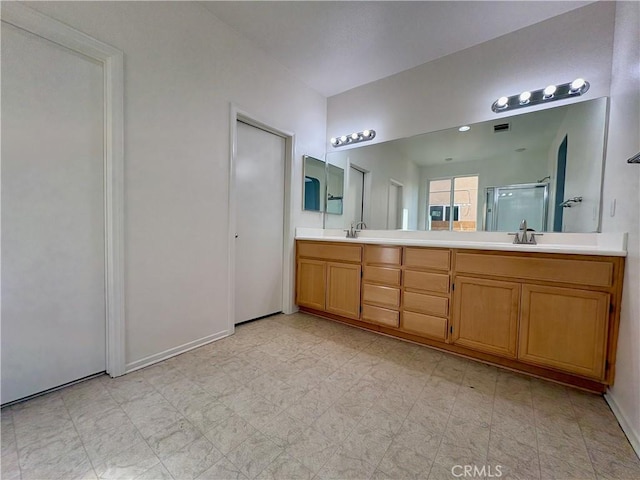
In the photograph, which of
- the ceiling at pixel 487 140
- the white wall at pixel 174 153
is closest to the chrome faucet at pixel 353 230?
the ceiling at pixel 487 140

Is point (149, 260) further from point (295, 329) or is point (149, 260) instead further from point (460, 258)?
point (460, 258)

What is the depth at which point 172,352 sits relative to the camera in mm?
2008

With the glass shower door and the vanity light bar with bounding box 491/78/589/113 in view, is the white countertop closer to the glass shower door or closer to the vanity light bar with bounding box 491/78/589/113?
the glass shower door

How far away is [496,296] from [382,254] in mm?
888

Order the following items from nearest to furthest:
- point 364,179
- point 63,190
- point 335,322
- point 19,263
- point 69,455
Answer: point 69,455 → point 19,263 → point 63,190 → point 335,322 → point 364,179

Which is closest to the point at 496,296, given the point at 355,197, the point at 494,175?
the point at 494,175

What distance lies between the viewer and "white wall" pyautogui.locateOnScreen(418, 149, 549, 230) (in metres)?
2.14

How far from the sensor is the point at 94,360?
66.8 inches

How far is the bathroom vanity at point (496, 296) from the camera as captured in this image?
157cm

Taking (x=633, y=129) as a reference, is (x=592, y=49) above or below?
above

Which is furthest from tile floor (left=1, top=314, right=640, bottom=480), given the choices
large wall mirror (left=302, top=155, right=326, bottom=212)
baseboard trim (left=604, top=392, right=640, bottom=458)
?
large wall mirror (left=302, top=155, right=326, bottom=212)

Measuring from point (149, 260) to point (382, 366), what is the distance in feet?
5.84

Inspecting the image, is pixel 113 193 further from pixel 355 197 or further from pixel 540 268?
pixel 540 268

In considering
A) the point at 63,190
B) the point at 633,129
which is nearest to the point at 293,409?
the point at 63,190
